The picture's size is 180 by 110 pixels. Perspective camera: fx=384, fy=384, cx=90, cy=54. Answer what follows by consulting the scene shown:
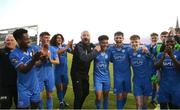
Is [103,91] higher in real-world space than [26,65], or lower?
lower

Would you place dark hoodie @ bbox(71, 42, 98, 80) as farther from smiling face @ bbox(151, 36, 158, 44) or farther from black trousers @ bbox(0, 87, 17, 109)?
smiling face @ bbox(151, 36, 158, 44)

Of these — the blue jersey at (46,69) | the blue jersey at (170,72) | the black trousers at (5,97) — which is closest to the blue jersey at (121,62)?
the blue jersey at (46,69)

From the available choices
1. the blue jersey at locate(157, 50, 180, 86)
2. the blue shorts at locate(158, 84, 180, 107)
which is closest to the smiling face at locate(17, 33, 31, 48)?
the blue jersey at locate(157, 50, 180, 86)

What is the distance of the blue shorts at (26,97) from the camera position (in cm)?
779

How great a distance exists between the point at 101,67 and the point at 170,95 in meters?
2.97

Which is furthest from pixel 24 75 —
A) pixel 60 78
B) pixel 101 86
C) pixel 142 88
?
pixel 60 78

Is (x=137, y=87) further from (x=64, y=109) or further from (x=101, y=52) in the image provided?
(x=64, y=109)

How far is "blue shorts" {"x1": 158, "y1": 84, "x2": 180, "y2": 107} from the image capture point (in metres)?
8.27

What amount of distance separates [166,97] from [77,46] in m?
3.22

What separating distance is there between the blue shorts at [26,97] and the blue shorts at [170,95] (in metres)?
2.71

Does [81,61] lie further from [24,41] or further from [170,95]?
[170,95]

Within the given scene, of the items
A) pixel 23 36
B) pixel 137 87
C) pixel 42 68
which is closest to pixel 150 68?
pixel 137 87

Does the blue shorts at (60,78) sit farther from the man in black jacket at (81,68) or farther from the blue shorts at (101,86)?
the blue shorts at (101,86)

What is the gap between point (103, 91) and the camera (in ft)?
36.0
